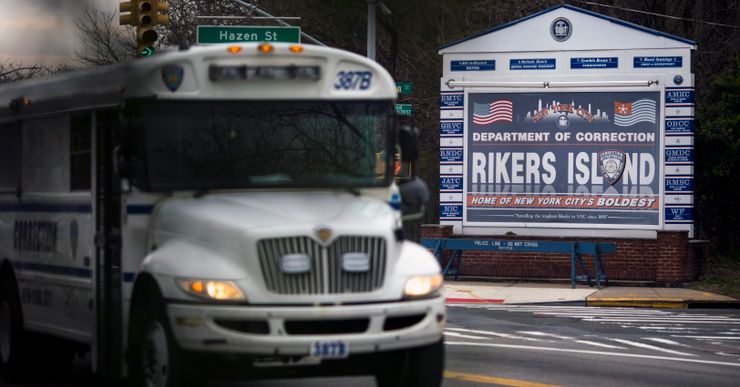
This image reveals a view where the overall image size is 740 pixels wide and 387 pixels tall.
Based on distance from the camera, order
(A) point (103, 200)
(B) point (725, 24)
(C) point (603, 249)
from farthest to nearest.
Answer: (B) point (725, 24) → (C) point (603, 249) → (A) point (103, 200)

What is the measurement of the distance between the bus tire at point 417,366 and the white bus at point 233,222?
0.04ft

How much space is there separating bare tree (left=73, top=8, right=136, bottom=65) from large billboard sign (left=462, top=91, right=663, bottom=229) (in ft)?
47.4

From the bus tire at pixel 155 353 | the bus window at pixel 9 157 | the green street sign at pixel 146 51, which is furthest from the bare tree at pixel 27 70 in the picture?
the green street sign at pixel 146 51

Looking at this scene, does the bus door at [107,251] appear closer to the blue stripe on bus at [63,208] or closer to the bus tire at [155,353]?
the blue stripe on bus at [63,208]

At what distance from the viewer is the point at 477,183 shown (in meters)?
29.7

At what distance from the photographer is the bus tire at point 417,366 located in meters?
9.30

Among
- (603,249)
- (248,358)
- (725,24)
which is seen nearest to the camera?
(248,358)

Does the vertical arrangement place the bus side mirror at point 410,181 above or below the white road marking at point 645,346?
above

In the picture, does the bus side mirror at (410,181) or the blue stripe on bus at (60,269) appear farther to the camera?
the bus side mirror at (410,181)

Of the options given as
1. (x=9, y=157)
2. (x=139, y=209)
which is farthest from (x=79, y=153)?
A: (x=9, y=157)

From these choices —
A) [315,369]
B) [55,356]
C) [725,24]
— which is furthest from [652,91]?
[315,369]

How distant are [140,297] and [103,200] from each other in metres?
1.17

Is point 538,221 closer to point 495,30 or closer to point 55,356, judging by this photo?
point 495,30

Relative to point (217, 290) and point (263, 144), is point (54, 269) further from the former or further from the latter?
point (217, 290)
